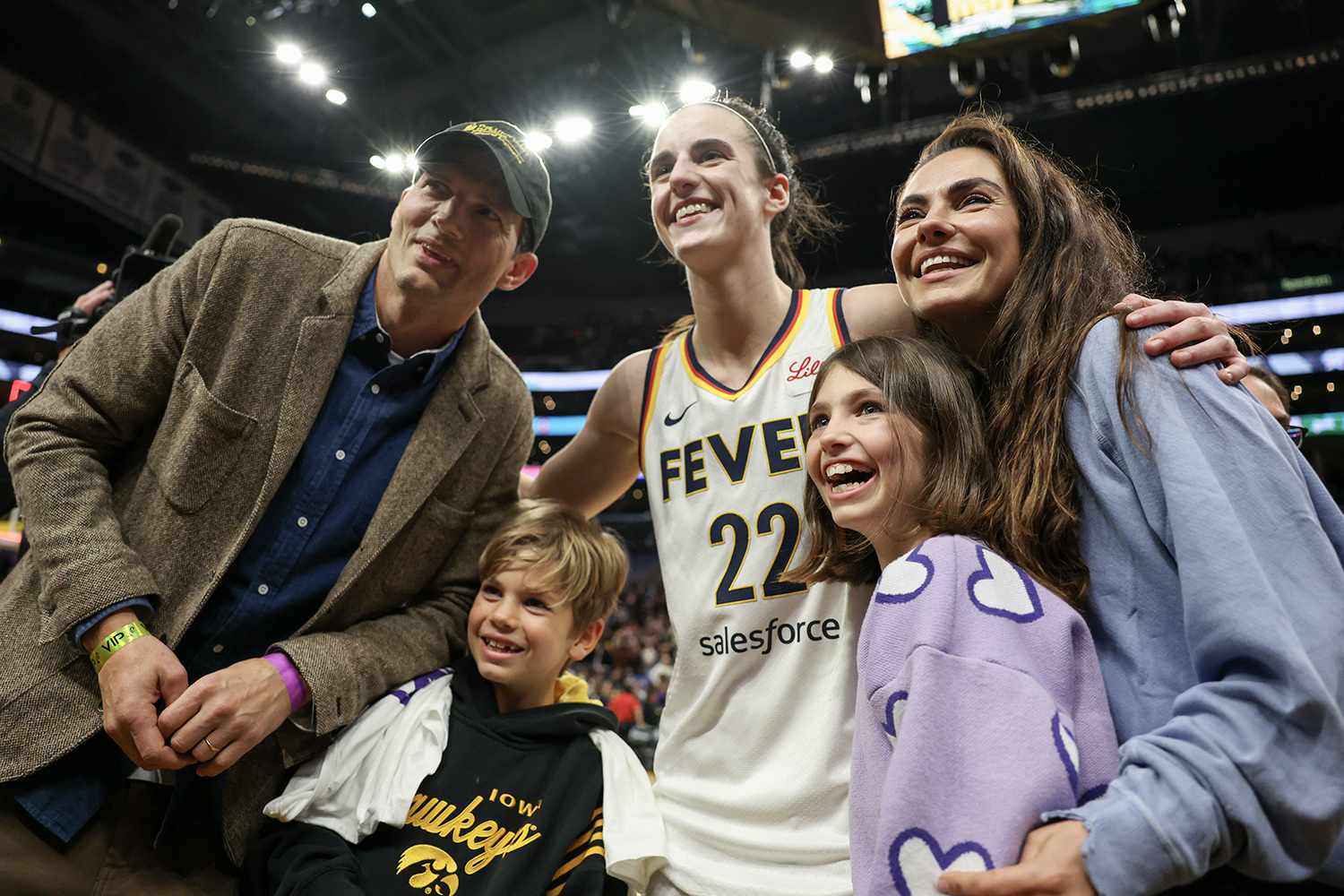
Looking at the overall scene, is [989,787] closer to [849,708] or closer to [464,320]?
[849,708]

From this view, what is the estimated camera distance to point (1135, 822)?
Answer: 2.82ft

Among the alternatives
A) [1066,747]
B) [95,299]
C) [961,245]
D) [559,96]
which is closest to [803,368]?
[961,245]

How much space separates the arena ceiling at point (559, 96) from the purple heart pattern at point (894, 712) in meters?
6.25

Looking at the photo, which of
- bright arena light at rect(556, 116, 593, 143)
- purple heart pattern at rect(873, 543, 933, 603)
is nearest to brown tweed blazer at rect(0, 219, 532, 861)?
purple heart pattern at rect(873, 543, 933, 603)

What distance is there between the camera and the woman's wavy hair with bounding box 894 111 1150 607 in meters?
1.21

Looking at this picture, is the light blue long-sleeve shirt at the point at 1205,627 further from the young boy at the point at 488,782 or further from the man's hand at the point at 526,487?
the man's hand at the point at 526,487

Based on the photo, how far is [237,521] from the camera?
170cm

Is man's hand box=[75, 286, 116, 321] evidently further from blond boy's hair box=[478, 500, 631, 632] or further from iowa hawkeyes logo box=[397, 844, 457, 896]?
iowa hawkeyes logo box=[397, 844, 457, 896]

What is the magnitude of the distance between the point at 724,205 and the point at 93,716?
1.64m

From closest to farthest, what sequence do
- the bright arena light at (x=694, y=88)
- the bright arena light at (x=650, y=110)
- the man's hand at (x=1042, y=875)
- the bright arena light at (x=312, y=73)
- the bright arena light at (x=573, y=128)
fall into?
the man's hand at (x=1042, y=875) < the bright arena light at (x=694, y=88) < the bright arena light at (x=312, y=73) < the bright arena light at (x=650, y=110) < the bright arena light at (x=573, y=128)

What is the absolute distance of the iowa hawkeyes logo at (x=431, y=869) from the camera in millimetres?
1520

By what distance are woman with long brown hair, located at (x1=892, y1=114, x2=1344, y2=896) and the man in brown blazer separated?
1.08 m

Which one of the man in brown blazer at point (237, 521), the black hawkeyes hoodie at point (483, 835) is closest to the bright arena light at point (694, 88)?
the man in brown blazer at point (237, 521)

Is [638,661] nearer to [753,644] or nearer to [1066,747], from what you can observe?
[753,644]
